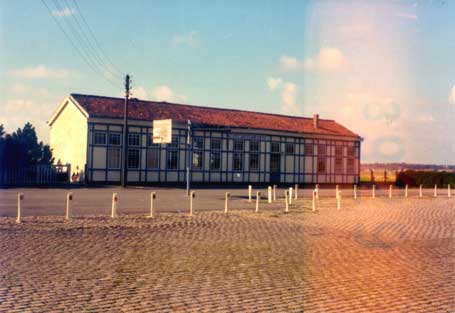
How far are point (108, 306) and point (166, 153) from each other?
34256 millimetres

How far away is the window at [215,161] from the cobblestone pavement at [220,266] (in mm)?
27375

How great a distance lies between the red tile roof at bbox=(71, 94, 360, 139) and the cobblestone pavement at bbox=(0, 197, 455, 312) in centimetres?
2467

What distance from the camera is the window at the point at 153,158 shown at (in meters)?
38.9

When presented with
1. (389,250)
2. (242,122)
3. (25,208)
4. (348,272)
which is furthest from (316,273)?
(242,122)

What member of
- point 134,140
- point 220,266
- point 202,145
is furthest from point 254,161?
point 220,266

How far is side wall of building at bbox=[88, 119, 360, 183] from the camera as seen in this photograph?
37.2 m

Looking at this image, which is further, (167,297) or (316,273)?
(316,273)

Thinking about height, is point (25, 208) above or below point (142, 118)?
below

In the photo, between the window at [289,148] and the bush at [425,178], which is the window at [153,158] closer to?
the window at [289,148]

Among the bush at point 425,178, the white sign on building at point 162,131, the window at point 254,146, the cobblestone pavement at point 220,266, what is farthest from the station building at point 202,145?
the cobblestone pavement at point 220,266

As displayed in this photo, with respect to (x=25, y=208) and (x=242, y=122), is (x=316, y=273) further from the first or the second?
(x=242, y=122)

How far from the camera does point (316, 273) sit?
25.9ft

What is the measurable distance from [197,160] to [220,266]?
1320 inches

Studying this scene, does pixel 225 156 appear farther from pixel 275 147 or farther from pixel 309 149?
pixel 309 149
